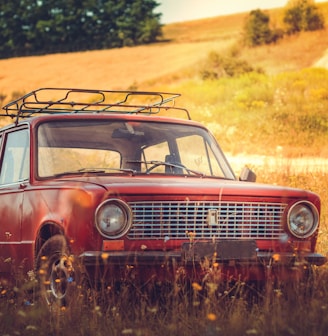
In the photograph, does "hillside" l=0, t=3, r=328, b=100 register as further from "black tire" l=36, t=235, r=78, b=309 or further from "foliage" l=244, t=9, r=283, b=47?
"black tire" l=36, t=235, r=78, b=309

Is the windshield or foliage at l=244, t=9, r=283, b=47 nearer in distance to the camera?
the windshield

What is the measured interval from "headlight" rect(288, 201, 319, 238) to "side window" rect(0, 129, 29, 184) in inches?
84.1

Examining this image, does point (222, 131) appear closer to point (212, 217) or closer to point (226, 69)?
point (226, 69)

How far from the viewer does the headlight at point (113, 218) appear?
19.7 feet

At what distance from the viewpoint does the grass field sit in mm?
5609

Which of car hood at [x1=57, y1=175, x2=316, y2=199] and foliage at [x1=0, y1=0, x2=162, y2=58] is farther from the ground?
foliage at [x1=0, y1=0, x2=162, y2=58]

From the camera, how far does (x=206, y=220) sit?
6297 millimetres

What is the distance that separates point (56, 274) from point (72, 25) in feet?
201

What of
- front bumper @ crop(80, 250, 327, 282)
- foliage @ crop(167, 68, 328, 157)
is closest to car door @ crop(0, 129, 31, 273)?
front bumper @ crop(80, 250, 327, 282)

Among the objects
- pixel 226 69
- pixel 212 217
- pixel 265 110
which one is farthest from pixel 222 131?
pixel 212 217

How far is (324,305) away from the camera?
5852 millimetres

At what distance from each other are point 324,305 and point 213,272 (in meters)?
0.72

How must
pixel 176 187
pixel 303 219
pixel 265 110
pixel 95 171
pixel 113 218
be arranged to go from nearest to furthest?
pixel 113 218
pixel 176 187
pixel 303 219
pixel 95 171
pixel 265 110

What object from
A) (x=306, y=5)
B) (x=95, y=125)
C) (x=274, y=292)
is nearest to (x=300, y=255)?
(x=274, y=292)
